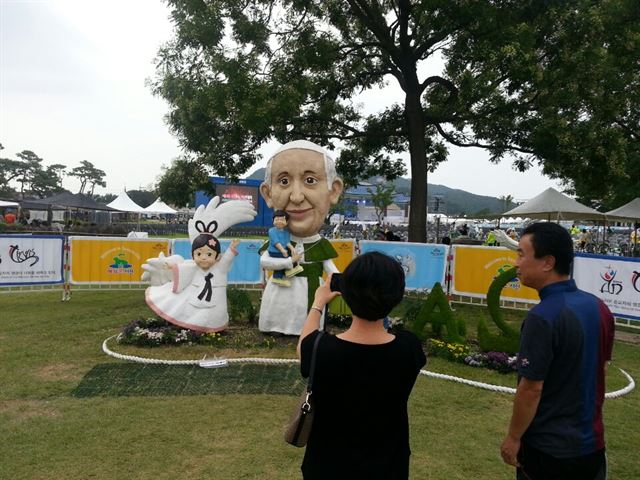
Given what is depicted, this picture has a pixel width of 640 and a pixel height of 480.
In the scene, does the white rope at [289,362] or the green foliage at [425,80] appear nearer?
the white rope at [289,362]

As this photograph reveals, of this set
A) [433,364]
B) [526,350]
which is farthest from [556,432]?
[433,364]

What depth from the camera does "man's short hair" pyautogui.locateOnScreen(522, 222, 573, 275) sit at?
2324 millimetres

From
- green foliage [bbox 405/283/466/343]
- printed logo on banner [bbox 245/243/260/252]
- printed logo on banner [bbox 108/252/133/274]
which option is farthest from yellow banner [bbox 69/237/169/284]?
green foliage [bbox 405/283/466/343]

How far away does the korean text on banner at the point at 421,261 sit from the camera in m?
10.9

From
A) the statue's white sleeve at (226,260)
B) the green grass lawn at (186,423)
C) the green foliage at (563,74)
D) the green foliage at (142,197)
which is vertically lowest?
the green grass lawn at (186,423)

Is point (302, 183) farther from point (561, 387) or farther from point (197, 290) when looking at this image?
point (561, 387)

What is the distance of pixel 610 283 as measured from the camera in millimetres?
8672

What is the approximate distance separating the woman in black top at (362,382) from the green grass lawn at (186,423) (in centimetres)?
195

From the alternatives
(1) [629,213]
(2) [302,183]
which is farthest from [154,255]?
(1) [629,213]

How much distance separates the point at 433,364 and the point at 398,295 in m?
4.93

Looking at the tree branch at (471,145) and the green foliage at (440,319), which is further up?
the tree branch at (471,145)

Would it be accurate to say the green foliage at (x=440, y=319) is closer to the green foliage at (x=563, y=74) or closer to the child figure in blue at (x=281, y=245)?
the child figure in blue at (x=281, y=245)

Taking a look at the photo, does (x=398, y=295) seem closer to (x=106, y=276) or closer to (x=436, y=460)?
(x=436, y=460)

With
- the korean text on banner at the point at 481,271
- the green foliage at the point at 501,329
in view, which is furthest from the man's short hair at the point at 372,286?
the korean text on banner at the point at 481,271
